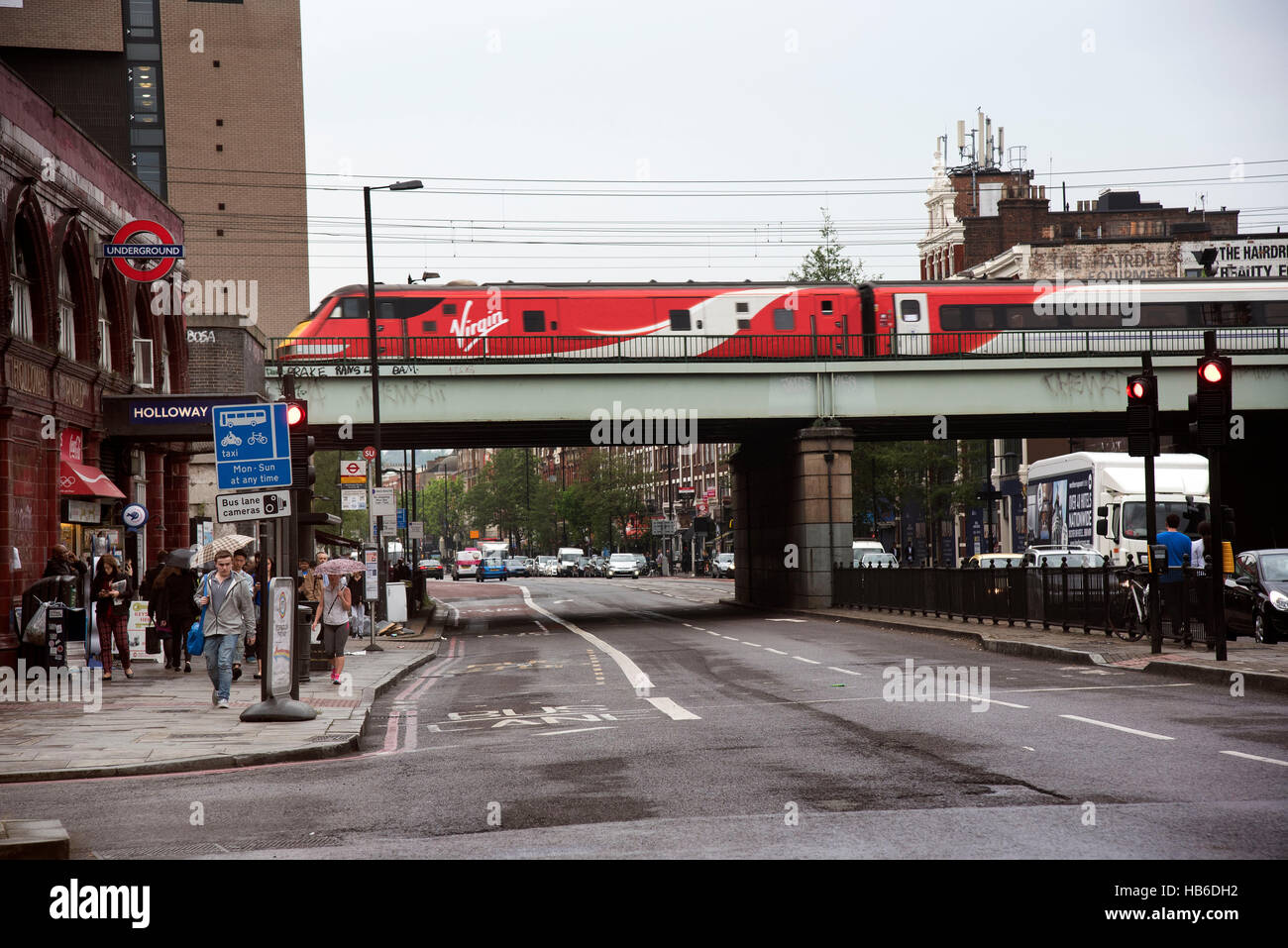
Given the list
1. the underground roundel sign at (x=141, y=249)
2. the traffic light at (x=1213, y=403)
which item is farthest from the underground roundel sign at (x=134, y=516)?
the traffic light at (x=1213, y=403)

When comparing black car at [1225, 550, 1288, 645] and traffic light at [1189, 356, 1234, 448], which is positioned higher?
traffic light at [1189, 356, 1234, 448]

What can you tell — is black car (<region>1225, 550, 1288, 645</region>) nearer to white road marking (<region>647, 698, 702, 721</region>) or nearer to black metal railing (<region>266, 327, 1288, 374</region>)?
white road marking (<region>647, 698, 702, 721</region>)

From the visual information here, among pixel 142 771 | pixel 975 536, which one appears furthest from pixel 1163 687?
pixel 975 536

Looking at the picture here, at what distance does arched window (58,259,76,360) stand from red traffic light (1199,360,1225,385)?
17.2m

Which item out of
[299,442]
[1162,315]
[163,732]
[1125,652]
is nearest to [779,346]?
[1162,315]

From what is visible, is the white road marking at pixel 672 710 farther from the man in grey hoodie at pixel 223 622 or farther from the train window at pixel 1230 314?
the train window at pixel 1230 314

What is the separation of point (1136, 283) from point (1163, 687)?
29.7 metres

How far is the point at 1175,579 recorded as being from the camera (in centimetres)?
2089

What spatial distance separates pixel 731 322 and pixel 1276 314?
1653cm

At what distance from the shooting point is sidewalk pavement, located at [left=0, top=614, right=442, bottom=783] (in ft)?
40.6

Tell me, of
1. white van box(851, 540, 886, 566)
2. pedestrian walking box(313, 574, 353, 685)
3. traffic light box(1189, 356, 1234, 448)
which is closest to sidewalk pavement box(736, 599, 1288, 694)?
traffic light box(1189, 356, 1234, 448)
